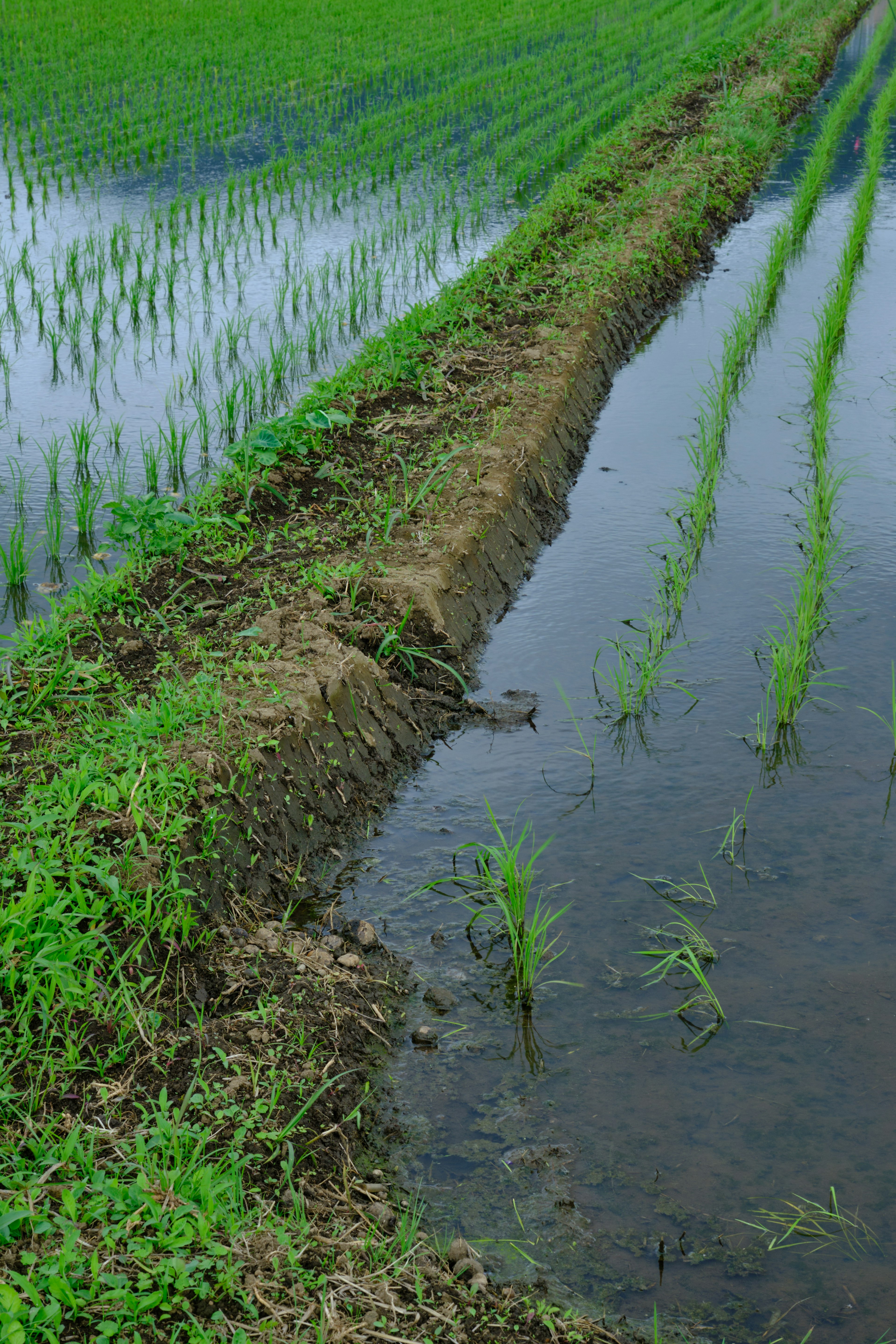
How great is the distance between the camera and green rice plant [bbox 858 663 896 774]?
309cm

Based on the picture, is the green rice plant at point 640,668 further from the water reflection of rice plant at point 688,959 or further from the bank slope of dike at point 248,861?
the water reflection of rice plant at point 688,959

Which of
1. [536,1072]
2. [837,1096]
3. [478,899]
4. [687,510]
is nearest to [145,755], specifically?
[478,899]

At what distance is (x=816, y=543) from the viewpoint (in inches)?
155

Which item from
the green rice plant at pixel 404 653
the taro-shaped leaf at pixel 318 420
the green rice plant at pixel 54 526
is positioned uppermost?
the taro-shaped leaf at pixel 318 420

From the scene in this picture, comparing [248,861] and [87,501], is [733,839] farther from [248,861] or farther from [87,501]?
[87,501]

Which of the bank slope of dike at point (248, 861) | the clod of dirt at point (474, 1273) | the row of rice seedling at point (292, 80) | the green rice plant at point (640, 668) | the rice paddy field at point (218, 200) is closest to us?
the bank slope of dike at point (248, 861)

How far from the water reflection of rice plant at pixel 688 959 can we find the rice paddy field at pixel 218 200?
2331 millimetres

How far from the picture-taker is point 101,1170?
172 centimetres

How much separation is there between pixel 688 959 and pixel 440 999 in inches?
23.5

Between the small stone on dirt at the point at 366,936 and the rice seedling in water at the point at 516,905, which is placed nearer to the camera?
the rice seedling in water at the point at 516,905

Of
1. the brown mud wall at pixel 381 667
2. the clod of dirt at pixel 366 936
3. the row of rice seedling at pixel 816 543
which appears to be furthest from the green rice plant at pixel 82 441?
the row of rice seedling at pixel 816 543

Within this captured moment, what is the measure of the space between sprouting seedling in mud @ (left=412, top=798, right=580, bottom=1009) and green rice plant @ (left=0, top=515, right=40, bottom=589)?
1.96 meters

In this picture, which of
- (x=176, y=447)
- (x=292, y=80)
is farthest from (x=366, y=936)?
(x=292, y=80)

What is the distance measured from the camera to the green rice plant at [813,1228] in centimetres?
187
